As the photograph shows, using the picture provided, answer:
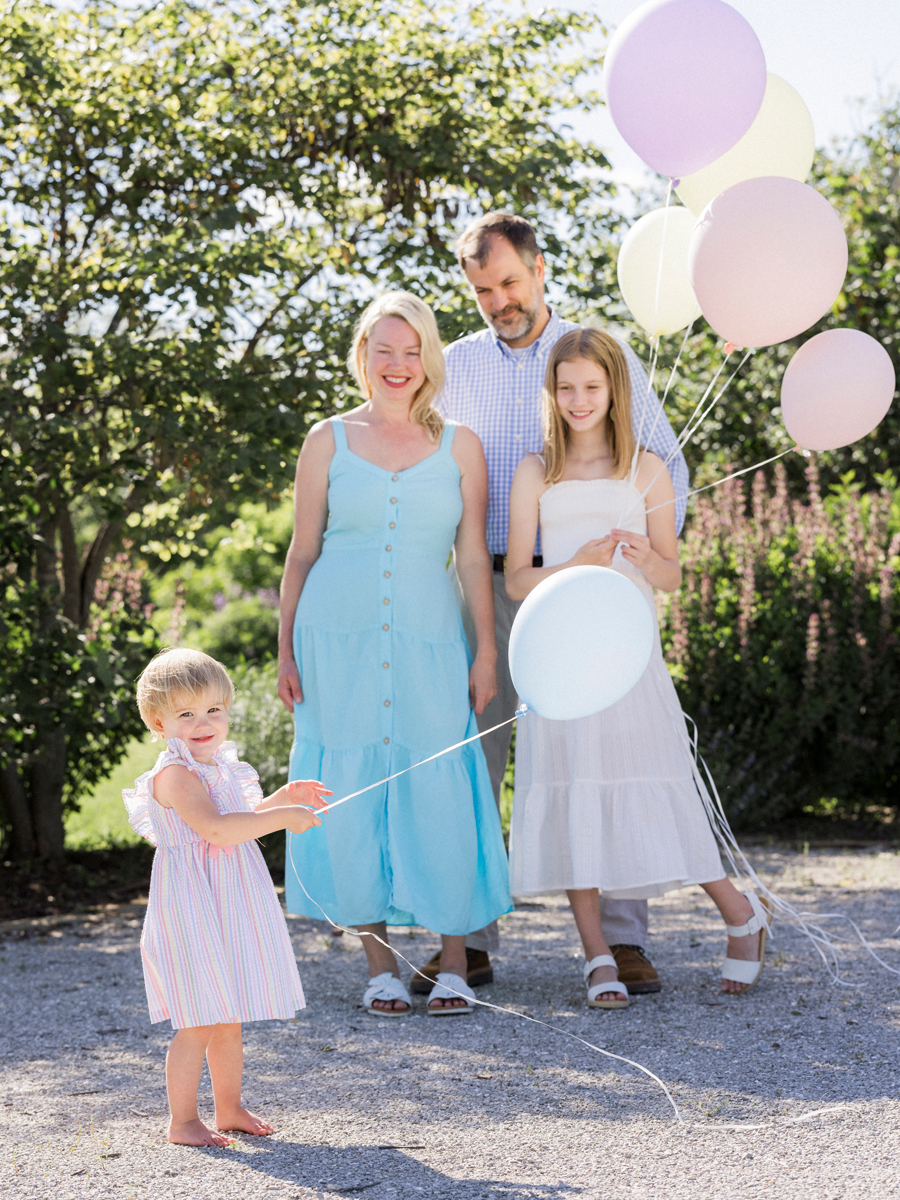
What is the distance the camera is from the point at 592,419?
3348 mm

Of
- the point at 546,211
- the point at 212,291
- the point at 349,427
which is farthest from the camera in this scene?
the point at 546,211

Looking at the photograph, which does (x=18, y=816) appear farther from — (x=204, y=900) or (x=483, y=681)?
(x=204, y=900)

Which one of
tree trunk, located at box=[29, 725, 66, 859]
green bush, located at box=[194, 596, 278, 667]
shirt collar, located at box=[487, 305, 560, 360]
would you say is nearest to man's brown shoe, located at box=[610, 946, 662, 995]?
shirt collar, located at box=[487, 305, 560, 360]

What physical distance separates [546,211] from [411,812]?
2986 millimetres

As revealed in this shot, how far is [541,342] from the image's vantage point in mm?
3639

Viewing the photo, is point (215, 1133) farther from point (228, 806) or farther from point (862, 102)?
point (862, 102)

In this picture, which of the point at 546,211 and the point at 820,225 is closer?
the point at 820,225

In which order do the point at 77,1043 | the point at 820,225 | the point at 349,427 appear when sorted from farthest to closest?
the point at 349,427 → the point at 77,1043 → the point at 820,225

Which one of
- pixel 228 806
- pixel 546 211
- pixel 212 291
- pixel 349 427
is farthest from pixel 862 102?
pixel 228 806

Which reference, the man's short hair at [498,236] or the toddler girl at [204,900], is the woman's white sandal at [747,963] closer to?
the toddler girl at [204,900]

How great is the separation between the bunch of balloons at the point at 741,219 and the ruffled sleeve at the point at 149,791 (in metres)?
1.65

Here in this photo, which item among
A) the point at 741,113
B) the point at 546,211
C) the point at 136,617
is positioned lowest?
the point at 136,617

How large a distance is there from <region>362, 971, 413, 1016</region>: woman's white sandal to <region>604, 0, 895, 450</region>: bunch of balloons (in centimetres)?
180

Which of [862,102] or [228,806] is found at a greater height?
[862,102]
